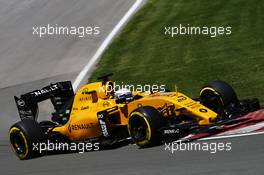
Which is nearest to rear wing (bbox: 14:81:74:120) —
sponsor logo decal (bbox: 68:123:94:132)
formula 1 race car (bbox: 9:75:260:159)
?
formula 1 race car (bbox: 9:75:260:159)

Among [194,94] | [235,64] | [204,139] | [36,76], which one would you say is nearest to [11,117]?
[36,76]

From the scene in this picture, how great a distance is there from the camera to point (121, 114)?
13.0 meters

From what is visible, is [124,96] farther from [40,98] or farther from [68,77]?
[68,77]

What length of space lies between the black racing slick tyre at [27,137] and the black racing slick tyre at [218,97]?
10.2 feet

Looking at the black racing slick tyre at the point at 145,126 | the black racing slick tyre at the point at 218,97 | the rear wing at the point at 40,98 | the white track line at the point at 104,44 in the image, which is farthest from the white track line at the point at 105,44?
the black racing slick tyre at the point at 145,126

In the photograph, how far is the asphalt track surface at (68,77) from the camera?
9.83m

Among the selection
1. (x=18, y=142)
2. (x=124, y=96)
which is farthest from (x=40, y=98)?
(x=124, y=96)

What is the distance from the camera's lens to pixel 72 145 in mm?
13258

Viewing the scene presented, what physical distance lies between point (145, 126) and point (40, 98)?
3.41 metres

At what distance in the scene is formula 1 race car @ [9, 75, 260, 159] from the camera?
1177 centimetres

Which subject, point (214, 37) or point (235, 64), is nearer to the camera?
point (235, 64)

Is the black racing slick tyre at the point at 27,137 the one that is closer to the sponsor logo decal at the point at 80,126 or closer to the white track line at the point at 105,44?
the sponsor logo decal at the point at 80,126

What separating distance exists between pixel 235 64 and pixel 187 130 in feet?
26.4

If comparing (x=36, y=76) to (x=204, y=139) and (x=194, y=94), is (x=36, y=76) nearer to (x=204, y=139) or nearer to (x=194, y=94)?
(x=194, y=94)
